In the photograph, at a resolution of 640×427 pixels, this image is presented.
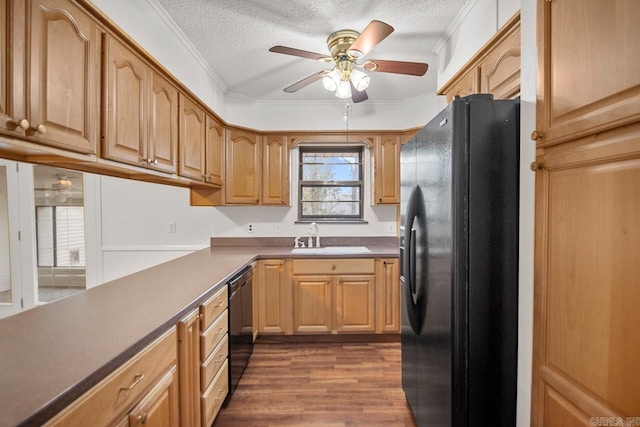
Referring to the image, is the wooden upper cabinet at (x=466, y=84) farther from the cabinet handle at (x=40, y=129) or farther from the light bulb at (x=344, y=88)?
the cabinet handle at (x=40, y=129)

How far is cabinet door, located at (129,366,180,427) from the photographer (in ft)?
3.53

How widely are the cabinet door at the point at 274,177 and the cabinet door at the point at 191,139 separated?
2.67 feet

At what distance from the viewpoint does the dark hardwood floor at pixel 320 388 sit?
197 cm

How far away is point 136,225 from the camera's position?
11.8 ft

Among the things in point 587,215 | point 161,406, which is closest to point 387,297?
point 161,406

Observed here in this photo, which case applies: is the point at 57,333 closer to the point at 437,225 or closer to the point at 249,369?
the point at 437,225

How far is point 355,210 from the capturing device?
12.2 ft

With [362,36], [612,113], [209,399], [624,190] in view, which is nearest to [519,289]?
[624,190]

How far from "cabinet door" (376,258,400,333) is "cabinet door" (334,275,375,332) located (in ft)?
0.20

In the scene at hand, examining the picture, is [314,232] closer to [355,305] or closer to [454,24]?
[355,305]

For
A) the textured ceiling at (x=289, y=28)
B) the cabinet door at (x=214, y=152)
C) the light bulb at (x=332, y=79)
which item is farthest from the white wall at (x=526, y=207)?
the cabinet door at (x=214, y=152)

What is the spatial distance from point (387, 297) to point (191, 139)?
2341 mm

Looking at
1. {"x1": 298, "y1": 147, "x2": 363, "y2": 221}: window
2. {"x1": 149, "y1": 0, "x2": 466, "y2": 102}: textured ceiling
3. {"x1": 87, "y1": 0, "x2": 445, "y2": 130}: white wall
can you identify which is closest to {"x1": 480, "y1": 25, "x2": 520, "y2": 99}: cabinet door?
{"x1": 149, "y1": 0, "x2": 466, "y2": 102}: textured ceiling

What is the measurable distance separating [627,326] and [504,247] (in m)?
0.52
